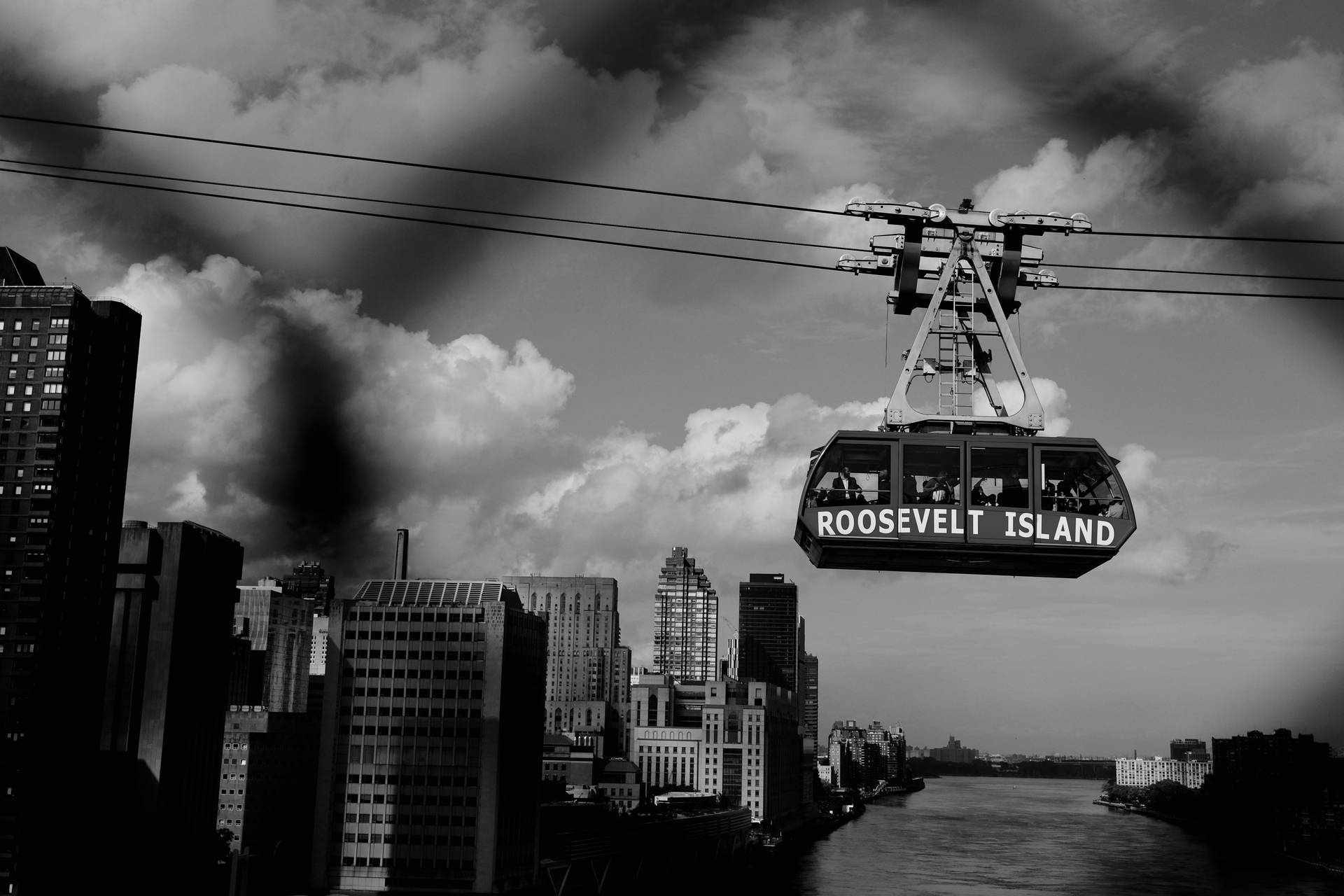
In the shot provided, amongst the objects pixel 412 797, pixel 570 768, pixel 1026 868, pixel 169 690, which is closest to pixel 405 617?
pixel 412 797

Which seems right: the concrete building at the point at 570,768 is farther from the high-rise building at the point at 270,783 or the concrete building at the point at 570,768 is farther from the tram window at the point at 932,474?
the tram window at the point at 932,474

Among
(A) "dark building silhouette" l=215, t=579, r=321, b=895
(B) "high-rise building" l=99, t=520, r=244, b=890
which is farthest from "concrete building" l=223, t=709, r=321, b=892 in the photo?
(B) "high-rise building" l=99, t=520, r=244, b=890

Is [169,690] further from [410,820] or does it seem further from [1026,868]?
[1026,868]

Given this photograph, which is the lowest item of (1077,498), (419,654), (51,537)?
(1077,498)

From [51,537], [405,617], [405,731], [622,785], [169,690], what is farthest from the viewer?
[622,785]

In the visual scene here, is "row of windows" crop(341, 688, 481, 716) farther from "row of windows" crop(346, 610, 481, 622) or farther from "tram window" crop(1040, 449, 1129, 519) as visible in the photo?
"tram window" crop(1040, 449, 1129, 519)

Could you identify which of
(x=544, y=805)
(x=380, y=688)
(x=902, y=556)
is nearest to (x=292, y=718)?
(x=544, y=805)

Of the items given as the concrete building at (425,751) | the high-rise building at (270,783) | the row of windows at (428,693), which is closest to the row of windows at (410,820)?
the concrete building at (425,751)
